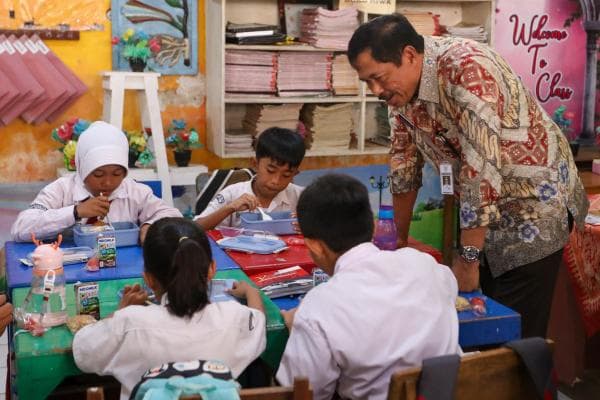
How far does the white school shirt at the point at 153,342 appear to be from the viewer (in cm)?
171

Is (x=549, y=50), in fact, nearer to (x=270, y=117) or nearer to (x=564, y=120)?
(x=564, y=120)

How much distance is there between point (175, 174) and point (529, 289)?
2411 millimetres

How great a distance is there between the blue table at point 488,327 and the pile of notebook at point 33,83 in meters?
2.56

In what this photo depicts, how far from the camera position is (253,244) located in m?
2.74

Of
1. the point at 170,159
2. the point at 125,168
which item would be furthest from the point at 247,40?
the point at 125,168

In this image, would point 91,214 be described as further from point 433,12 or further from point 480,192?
point 433,12

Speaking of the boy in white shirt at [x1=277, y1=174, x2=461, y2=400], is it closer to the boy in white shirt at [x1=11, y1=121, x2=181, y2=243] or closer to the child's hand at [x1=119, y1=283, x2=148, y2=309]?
the child's hand at [x1=119, y1=283, x2=148, y2=309]

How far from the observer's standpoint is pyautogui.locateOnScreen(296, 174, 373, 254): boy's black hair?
6.10 ft

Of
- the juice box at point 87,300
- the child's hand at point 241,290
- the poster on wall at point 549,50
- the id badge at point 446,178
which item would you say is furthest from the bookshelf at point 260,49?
the juice box at point 87,300

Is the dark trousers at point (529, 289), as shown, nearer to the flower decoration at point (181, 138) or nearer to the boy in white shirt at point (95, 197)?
the boy in white shirt at point (95, 197)

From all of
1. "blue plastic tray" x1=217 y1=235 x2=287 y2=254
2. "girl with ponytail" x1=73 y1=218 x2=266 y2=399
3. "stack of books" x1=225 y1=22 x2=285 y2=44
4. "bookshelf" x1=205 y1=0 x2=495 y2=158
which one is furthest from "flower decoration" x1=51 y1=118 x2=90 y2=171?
"girl with ponytail" x1=73 y1=218 x2=266 y2=399

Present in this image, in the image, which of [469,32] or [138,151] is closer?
[138,151]

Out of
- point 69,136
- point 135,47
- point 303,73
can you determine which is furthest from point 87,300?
point 303,73

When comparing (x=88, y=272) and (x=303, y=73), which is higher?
(x=303, y=73)
